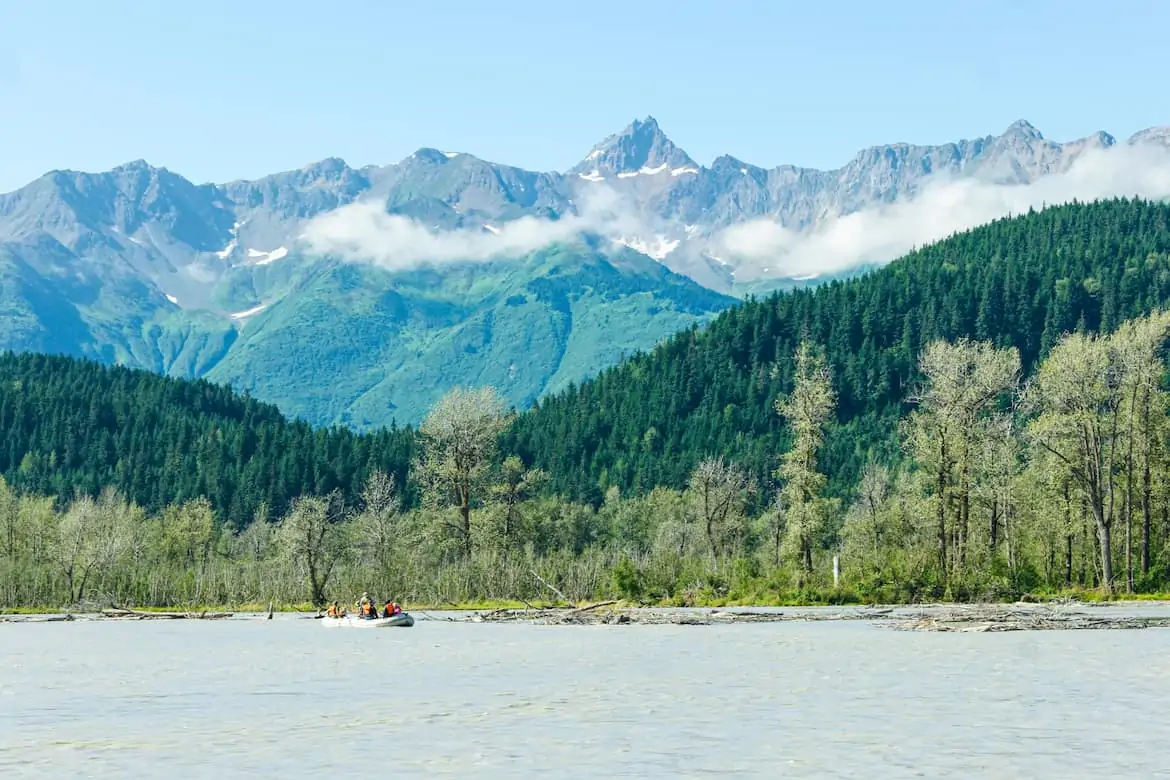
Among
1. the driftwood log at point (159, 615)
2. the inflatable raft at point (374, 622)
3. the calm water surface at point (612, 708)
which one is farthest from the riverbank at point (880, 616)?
the inflatable raft at point (374, 622)

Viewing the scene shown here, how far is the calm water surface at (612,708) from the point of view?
85.4ft

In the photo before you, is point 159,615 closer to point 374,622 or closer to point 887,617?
point 374,622

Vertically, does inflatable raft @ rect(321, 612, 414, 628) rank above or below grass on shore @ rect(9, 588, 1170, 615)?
below

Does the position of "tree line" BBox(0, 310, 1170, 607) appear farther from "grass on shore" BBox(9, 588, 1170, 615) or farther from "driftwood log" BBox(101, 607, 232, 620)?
"driftwood log" BBox(101, 607, 232, 620)

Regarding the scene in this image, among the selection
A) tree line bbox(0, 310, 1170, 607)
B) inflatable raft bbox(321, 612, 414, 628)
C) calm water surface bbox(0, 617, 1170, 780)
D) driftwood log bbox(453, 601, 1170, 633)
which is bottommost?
calm water surface bbox(0, 617, 1170, 780)

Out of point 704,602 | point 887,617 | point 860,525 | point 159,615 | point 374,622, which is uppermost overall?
point 860,525

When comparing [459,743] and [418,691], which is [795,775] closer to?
[459,743]

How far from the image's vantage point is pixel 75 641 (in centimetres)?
7075

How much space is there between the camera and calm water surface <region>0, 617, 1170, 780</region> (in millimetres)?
26016

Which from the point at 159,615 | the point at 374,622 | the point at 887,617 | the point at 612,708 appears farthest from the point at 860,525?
the point at 612,708

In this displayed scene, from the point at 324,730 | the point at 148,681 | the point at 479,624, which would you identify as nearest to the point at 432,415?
the point at 479,624

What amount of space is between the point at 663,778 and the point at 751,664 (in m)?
24.0

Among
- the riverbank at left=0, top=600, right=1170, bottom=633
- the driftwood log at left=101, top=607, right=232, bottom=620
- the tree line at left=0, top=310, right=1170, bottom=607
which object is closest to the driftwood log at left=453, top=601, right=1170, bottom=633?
the riverbank at left=0, top=600, right=1170, bottom=633

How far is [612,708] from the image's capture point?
35156 millimetres
